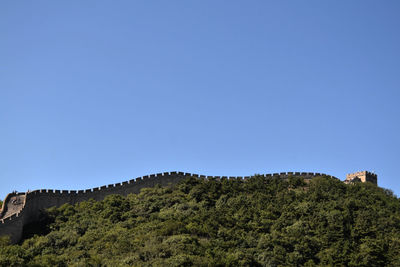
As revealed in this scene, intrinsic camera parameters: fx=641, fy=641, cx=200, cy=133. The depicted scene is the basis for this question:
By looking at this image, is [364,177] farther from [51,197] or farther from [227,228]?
[51,197]

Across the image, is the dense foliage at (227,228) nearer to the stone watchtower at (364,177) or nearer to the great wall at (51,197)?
the great wall at (51,197)

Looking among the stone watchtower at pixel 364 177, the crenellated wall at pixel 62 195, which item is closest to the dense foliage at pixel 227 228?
the crenellated wall at pixel 62 195

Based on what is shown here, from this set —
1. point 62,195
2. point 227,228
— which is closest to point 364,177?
point 227,228

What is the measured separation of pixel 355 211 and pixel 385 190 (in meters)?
9.40

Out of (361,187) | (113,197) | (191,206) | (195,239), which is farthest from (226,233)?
(361,187)

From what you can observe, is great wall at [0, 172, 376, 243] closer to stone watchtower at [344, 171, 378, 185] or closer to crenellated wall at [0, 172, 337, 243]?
crenellated wall at [0, 172, 337, 243]

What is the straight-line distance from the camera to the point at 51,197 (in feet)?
182

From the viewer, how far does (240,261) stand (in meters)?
43.3

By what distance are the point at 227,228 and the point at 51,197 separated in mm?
16345

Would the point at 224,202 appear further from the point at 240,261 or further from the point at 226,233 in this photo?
the point at 240,261

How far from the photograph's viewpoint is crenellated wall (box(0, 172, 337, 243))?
49688 mm

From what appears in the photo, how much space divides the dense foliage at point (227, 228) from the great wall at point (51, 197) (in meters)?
0.99

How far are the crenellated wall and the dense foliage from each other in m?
0.98


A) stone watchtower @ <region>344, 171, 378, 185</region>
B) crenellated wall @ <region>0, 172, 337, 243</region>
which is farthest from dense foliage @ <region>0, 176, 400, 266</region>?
stone watchtower @ <region>344, 171, 378, 185</region>
